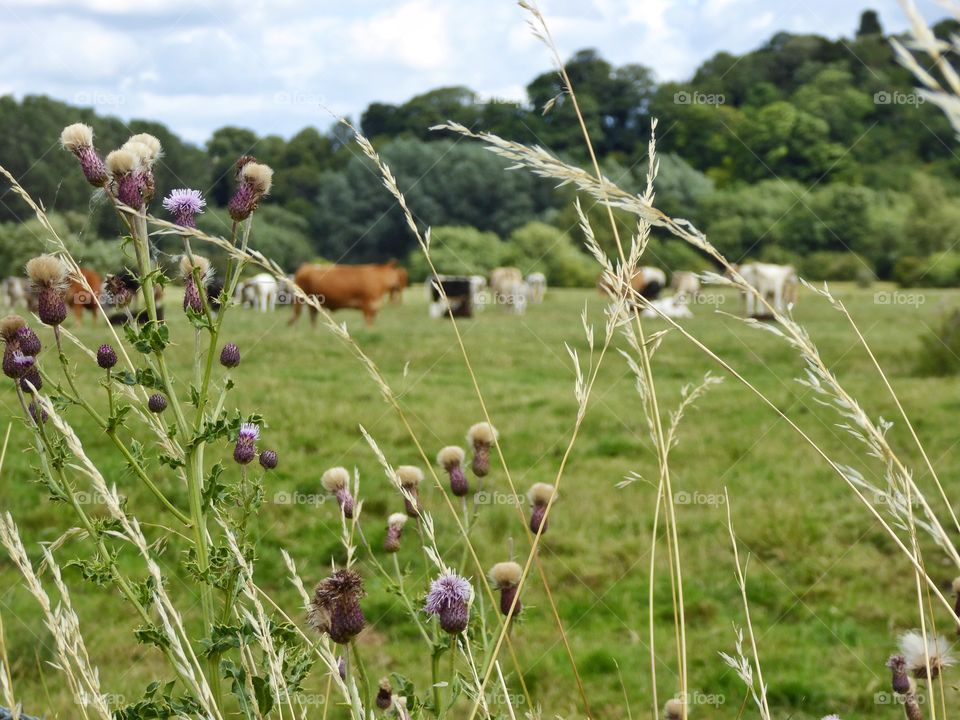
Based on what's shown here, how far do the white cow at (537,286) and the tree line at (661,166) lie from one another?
1.77ft

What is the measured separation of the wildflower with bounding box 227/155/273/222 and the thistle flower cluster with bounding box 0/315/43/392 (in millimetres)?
412

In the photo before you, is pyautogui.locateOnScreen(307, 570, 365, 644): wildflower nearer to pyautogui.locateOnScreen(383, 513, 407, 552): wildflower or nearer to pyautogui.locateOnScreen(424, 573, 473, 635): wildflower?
pyautogui.locateOnScreen(424, 573, 473, 635): wildflower

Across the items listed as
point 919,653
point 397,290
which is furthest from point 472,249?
point 919,653

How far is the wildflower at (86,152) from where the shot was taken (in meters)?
1.61

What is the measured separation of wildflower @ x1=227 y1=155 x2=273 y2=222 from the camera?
1.70 m

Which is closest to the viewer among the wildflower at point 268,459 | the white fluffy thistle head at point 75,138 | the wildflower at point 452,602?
the wildflower at point 452,602

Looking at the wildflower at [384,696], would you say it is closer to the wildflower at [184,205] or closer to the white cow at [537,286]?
the wildflower at [184,205]

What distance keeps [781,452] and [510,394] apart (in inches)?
98.9

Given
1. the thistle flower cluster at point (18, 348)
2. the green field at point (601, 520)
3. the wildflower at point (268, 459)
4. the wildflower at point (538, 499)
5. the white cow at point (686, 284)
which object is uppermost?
the thistle flower cluster at point (18, 348)

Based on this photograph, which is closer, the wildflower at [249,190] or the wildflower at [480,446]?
the wildflower at [249,190]

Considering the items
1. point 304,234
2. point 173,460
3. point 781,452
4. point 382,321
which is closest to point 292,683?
point 173,460

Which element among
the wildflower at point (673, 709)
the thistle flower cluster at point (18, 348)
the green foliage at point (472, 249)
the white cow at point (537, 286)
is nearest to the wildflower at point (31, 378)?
the thistle flower cluster at point (18, 348)

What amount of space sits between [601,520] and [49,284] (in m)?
4.63

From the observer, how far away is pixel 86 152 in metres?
1.63
